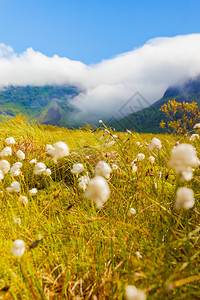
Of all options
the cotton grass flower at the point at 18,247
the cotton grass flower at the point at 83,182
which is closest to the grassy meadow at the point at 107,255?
the cotton grass flower at the point at 18,247

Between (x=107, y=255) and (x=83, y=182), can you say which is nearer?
(x=107, y=255)

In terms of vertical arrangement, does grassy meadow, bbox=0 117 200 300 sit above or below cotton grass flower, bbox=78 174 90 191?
below

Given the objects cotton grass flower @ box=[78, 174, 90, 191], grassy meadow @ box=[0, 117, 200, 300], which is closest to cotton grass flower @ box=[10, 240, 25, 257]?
grassy meadow @ box=[0, 117, 200, 300]

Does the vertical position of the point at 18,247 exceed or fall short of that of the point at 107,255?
it exceeds it

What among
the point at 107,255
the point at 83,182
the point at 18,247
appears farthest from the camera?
the point at 83,182

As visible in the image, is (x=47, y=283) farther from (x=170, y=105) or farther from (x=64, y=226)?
(x=170, y=105)

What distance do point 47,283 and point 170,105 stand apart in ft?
36.6

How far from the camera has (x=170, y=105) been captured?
1110 centimetres

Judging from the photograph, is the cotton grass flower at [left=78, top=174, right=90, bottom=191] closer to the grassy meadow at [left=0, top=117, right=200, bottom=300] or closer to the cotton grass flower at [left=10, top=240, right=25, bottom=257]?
the grassy meadow at [left=0, top=117, right=200, bottom=300]

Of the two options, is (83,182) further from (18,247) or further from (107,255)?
(18,247)


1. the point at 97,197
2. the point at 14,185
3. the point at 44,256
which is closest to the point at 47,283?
the point at 44,256

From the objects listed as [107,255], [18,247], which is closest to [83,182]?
[107,255]

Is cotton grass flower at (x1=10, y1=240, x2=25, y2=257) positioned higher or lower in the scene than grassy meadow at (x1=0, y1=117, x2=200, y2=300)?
higher

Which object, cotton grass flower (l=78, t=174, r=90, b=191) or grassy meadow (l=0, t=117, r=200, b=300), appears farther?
cotton grass flower (l=78, t=174, r=90, b=191)
